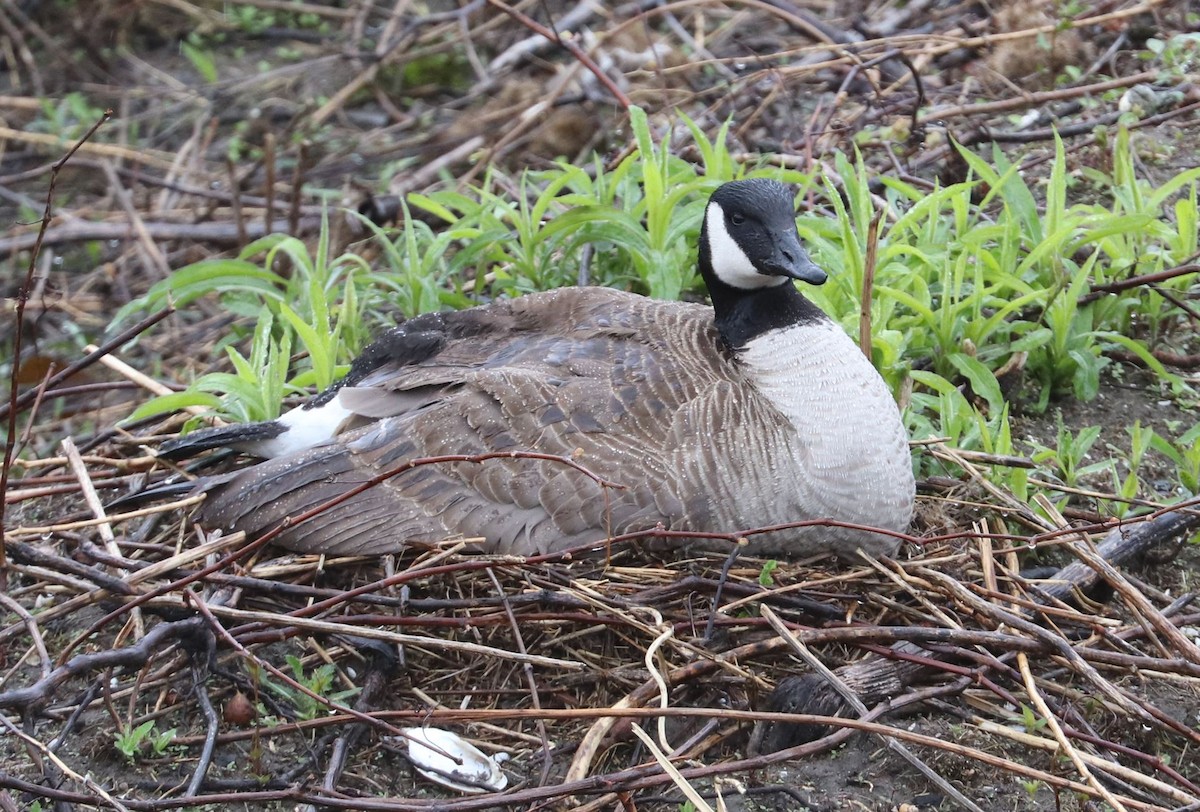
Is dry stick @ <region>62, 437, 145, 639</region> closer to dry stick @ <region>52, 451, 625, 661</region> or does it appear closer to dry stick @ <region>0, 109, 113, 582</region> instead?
dry stick @ <region>52, 451, 625, 661</region>

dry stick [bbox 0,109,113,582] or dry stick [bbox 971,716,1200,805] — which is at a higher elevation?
dry stick [bbox 0,109,113,582]

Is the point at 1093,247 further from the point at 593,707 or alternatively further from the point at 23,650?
the point at 23,650

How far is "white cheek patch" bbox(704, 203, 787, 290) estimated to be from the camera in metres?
3.98

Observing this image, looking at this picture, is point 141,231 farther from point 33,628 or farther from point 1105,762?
point 1105,762

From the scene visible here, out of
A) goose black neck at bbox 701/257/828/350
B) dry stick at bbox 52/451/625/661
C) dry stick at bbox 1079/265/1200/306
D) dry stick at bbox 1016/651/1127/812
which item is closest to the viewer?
dry stick at bbox 1016/651/1127/812

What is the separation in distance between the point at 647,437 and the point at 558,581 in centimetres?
51

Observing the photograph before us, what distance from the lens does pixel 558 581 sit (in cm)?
366

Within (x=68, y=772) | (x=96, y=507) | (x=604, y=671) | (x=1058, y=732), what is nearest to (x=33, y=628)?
(x=68, y=772)

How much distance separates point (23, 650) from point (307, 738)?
119 cm

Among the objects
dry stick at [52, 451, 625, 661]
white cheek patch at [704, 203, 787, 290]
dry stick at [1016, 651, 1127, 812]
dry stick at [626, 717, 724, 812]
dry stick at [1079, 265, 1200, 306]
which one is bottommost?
dry stick at [1016, 651, 1127, 812]

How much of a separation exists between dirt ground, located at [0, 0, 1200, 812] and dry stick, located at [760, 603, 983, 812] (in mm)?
73

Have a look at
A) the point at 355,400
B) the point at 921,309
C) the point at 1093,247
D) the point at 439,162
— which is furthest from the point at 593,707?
the point at 439,162

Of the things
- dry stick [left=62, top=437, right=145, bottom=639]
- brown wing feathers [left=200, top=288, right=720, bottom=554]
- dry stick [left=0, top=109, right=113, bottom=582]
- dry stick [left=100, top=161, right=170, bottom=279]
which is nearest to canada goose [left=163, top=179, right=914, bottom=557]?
brown wing feathers [left=200, top=288, right=720, bottom=554]

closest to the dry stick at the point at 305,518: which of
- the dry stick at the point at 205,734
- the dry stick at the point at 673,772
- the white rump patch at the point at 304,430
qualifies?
the dry stick at the point at 205,734
